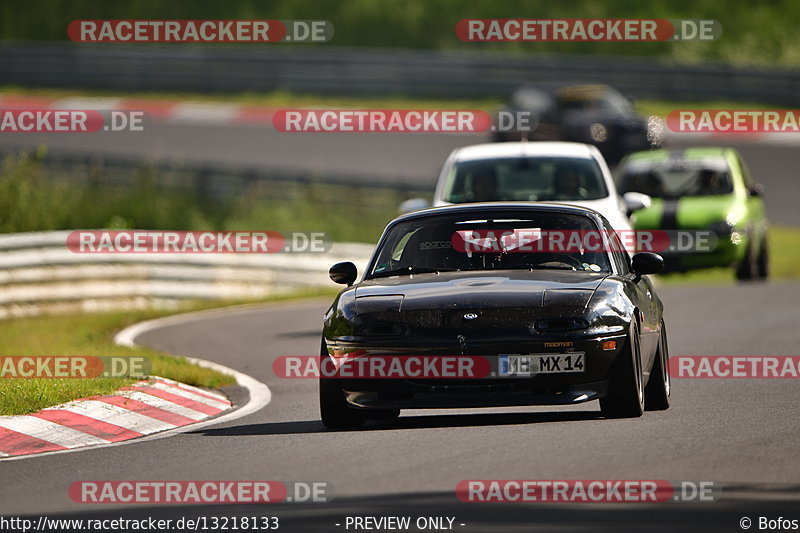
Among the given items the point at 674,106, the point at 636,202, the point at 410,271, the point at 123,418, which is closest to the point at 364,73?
the point at 674,106

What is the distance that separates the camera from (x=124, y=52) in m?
43.8

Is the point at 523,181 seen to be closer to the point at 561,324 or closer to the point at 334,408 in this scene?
the point at 334,408

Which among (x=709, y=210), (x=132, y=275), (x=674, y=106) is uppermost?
(x=674, y=106)

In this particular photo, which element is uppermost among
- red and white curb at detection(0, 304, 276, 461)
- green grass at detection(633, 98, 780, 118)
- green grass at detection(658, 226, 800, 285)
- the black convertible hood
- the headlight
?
green grass at detection(633, 98, 780, 118)

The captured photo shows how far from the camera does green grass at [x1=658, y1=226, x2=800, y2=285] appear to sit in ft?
86.4

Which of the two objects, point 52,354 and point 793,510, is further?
point 52,354

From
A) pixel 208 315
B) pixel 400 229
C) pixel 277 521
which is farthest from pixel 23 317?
pixel 277 521

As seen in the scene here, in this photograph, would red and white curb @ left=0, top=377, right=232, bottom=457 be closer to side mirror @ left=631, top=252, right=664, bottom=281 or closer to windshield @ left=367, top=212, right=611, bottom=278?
windshield @ left=367, top=212, right=611, bottom=278

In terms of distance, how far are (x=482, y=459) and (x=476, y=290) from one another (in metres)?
1.52

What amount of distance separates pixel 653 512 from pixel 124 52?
124 ft

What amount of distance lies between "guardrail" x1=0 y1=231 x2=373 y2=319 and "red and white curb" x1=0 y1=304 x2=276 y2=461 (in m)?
8.17

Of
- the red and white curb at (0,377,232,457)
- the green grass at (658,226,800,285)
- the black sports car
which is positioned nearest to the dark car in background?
the green grass at (658,226,800,285)

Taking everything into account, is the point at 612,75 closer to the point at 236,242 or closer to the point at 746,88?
the point at 746,88

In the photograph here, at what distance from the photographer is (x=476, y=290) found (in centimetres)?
1013
